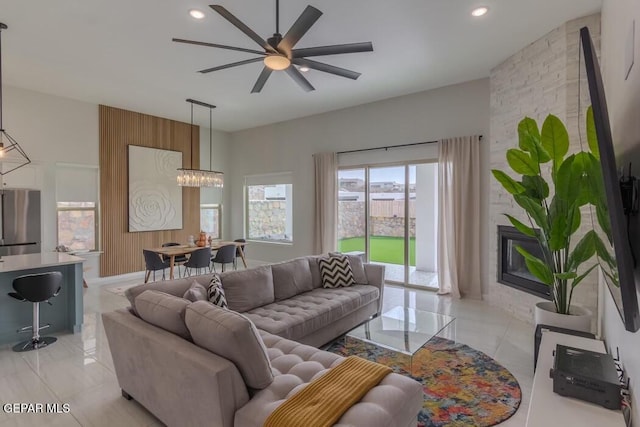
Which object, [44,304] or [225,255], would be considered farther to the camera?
[225,255]

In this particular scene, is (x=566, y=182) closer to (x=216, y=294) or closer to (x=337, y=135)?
(x=216, y=294)

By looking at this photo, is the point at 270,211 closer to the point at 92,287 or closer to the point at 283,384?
the point at 92,287

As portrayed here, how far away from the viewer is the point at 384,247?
6.14m

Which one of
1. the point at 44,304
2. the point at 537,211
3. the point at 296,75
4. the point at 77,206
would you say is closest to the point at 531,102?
the point at 537,211

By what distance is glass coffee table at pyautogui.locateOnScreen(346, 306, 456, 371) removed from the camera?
2633 mm

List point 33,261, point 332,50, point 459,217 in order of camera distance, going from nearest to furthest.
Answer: point 332,50 → point 33,261 → point 459,217

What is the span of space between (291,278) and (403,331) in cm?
135

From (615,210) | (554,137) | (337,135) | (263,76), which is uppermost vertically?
(337,135)

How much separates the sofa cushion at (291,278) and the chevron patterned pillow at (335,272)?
0.21m

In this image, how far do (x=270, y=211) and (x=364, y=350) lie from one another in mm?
5324

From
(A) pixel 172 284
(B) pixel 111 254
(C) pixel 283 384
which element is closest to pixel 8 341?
(A) pixel 172 284

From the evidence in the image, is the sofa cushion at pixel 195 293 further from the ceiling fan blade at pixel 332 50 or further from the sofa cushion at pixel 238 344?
the ceiling fan blade at pixel 332 50

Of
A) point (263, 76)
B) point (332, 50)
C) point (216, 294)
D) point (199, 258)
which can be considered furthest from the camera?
point (199, 258)

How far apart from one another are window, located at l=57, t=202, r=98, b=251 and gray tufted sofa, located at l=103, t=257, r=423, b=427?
15.1 feet
